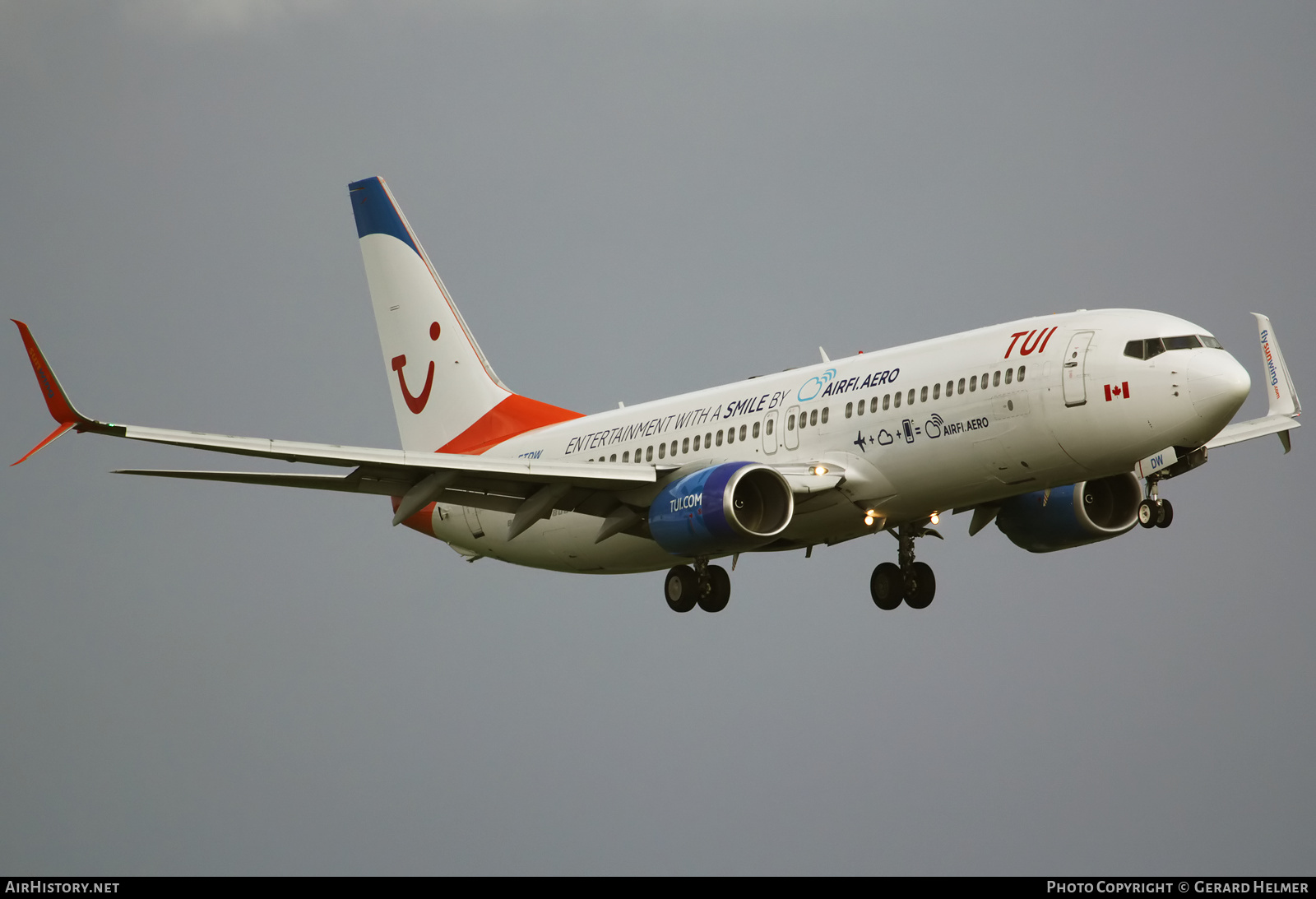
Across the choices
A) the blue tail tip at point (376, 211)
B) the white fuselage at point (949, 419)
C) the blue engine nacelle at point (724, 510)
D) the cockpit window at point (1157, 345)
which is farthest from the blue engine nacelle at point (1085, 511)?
the blue tail tip at point (376, 211)

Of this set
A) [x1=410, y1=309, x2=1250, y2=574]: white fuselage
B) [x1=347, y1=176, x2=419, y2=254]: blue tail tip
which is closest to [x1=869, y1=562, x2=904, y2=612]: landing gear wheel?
[x1=410, y1=309, x2=1250, y2=574]: white fuselage

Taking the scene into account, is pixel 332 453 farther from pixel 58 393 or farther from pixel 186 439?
pixel 58 393

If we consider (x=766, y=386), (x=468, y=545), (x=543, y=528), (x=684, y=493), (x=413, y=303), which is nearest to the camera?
(x=684, y=493)

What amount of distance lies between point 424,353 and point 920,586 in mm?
17914

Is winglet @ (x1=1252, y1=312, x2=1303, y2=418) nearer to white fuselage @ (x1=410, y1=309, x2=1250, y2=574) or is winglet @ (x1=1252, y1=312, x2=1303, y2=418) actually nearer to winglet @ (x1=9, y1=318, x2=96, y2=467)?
white fuselage @ (x1=410, y1=309, x2=1250, y2=574)

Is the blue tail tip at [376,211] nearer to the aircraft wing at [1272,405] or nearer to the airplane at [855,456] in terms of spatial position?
the airplane at [855,456]

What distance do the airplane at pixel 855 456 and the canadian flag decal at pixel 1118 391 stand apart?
52 millimetres

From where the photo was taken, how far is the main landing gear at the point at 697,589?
4284 cm

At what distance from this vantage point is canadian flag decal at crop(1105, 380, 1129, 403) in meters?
34.8

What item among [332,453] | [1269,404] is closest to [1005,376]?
[1269,404]

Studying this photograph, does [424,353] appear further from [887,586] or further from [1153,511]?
[1153,511]

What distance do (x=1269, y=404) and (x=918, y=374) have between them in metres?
10.5

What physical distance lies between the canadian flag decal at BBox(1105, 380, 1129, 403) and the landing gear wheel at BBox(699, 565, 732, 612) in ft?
39.1

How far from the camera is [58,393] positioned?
105 ft
